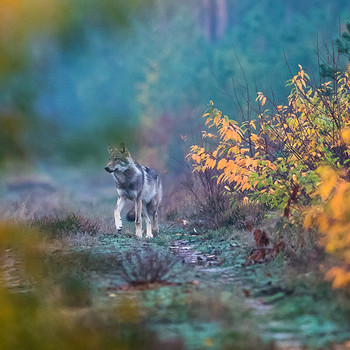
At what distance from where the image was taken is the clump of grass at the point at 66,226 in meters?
7.14

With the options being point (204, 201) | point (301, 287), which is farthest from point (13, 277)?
point (204, 201)

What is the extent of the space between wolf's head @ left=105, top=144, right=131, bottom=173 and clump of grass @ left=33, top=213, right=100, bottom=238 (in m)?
0.90

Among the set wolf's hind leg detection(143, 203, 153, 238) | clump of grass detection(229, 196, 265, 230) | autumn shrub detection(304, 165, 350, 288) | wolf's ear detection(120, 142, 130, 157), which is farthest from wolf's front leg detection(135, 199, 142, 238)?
autumn shrub detection(304, 165, 350, 288)

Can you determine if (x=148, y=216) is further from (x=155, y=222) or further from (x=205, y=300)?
(x=205, y=300)

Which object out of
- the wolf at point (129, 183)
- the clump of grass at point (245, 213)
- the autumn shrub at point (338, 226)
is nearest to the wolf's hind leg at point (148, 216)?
the wolf at point (129, 183)

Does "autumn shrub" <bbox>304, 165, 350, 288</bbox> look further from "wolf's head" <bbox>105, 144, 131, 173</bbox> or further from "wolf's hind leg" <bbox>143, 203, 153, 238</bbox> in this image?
"wolf's hind leg" <bbox>143, 203, 153, 238</bbox>

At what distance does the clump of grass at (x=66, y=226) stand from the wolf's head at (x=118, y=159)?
0.90 meters

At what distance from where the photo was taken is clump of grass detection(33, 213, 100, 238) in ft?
23.4

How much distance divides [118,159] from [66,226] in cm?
144

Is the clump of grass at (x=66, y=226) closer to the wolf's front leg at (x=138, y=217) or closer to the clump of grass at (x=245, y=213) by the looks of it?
the wolf's front leg at (x=138, y=217)

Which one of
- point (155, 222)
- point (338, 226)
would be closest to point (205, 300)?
point (338, 226)

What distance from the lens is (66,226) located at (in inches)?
295

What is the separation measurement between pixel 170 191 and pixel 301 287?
25.9 feet

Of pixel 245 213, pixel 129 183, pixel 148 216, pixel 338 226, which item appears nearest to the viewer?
pixel 338 226
